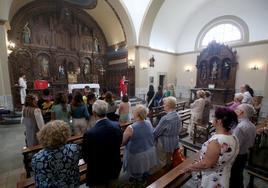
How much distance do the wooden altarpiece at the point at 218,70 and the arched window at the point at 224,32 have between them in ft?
2.53

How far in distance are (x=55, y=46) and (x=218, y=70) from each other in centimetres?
1119

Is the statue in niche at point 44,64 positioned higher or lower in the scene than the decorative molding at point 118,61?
lower

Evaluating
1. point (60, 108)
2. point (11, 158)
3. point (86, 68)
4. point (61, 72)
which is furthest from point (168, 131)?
point (86, 68)

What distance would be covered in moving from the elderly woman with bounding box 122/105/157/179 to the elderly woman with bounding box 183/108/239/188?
0.76m

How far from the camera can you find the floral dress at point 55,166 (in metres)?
1.27

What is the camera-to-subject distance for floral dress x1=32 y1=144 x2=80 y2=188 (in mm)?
1269

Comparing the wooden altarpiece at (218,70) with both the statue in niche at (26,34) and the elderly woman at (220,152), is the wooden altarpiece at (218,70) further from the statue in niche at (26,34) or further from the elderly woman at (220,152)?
the statue in niche at (26,34)

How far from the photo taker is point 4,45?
233 inches

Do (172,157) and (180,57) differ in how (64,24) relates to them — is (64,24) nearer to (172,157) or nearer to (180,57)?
(180,57)

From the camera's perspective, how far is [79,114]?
3.12 meters

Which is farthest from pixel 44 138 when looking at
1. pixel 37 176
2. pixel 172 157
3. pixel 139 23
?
pixel 139 23

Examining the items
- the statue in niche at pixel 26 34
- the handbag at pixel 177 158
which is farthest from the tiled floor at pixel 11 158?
the statue in niche at pixel 26 34

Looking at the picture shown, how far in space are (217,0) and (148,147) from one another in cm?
1156

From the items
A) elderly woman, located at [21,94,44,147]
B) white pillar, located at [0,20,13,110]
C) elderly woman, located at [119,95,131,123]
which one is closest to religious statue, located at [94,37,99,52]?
white pillar, located at [0,20,13,110]
